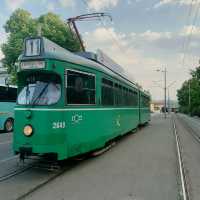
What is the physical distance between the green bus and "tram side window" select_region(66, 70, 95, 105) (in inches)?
451

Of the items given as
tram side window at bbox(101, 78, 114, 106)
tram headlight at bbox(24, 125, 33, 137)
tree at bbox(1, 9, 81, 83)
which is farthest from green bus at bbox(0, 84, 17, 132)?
tree at bbox(1, 9, 81, 83)

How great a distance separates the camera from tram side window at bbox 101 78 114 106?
11.0 m

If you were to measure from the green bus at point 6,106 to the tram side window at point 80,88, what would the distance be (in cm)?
1146

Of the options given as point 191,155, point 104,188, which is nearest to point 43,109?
point 104,188

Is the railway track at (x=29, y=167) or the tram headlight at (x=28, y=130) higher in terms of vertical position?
the tram headlight at (x=28, y=130)

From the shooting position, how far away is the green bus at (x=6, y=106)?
20438 millimetres

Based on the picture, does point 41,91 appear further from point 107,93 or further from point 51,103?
point 107,93

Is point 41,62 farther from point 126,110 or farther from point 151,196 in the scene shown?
point 126,110

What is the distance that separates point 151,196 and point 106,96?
208 inches

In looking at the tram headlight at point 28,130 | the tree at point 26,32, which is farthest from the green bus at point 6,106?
the tree at point 26,32

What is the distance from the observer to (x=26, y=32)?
40344mm

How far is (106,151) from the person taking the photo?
12.5m

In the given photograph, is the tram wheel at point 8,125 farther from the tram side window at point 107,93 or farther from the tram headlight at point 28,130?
the tram headlight at point 28,130

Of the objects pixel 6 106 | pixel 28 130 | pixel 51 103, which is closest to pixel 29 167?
pixel 28 130
